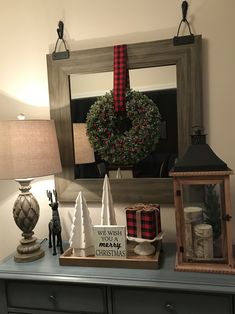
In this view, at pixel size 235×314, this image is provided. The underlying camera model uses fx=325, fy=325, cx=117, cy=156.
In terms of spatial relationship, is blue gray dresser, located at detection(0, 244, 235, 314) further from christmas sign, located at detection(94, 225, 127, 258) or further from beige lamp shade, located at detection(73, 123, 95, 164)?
beige lamp shade, located at detection(73, 123, 95, 164)

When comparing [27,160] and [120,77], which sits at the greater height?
[120,77]

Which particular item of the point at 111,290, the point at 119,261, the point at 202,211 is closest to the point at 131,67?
the point at 202,211

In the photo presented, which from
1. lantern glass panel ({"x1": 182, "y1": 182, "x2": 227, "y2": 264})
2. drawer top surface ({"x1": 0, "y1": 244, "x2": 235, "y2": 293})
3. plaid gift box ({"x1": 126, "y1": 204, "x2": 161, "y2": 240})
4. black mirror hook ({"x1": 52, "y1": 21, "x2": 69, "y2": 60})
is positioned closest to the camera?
drawer top surface ({"x1": 0, "y1": 244, "x2": 235, "y2": 293})

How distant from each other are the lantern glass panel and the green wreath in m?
0.39

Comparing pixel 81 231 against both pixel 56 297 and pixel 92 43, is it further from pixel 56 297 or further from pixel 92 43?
pixel 92 43

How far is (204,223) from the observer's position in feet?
4.51

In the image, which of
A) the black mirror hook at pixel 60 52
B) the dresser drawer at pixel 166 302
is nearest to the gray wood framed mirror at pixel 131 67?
the black mirror hook at pixel 60 52

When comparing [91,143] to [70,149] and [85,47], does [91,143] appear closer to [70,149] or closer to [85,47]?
[70,149]

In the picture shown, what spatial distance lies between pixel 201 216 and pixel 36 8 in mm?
1410

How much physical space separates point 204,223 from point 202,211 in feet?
0.18

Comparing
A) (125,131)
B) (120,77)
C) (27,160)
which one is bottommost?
(27,160)

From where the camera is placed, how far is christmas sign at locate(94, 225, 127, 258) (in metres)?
1.41

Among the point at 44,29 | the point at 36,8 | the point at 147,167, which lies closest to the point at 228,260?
the point at 147,167

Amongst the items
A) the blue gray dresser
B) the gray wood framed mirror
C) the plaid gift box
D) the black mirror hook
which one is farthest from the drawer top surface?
the black mirror hook
